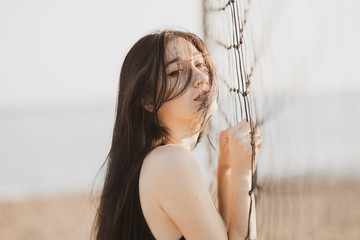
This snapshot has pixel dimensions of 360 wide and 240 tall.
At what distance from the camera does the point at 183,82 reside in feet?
5.86

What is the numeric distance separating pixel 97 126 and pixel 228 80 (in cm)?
2325

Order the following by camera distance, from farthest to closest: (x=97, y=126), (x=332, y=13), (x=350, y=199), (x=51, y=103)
Answer: (x=51, y=103) < (x=97, y=126) < (x=350, y=199) < (x=332, y=13)

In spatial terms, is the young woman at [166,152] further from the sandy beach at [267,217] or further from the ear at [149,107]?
the sandy beach at [267,217]

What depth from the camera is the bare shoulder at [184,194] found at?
1621mm

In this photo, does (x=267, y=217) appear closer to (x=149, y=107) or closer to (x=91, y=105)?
(x=149, y=107)

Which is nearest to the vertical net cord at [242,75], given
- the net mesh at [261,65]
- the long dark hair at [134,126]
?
the net mesh at [261,65]

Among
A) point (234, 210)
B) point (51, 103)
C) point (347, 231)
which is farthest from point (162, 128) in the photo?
point (51, 103)

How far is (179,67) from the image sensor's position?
5.97 feet

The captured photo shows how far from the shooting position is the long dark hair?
1.80 metres

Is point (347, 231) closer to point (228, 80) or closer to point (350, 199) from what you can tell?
point (350, 199)

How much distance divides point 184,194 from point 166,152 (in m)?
0.16

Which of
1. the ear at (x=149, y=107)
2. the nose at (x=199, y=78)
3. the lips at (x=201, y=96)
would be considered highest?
the nose at (x=199, y=78)

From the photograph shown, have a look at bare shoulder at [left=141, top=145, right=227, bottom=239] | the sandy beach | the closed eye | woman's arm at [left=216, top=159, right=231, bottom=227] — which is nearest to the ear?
the closed eye

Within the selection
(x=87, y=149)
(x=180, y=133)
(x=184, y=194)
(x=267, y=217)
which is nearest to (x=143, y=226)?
(x=184, y=194)
